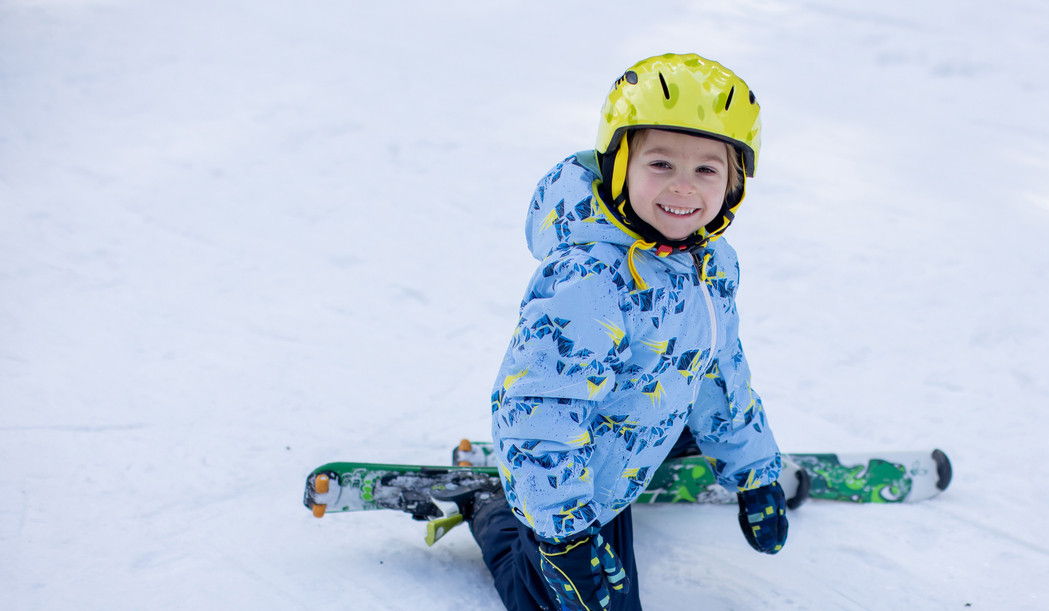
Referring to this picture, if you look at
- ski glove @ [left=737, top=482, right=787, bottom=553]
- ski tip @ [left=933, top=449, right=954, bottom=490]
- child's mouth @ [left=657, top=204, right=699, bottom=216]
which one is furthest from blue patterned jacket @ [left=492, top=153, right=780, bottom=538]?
ski tip @ [left=933, top=449, right=954, bottom=490]

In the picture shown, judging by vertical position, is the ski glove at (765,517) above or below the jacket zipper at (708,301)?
below

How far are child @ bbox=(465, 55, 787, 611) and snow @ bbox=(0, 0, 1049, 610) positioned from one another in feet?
2.05

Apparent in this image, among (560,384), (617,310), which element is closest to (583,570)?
(560,384)

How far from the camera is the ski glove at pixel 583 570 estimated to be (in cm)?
221

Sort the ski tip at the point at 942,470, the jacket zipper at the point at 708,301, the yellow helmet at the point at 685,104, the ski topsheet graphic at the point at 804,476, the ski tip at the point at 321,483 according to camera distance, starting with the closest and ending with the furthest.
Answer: the yellow helmet at the point at 685,104 < the jacket zipper at the point at 708,301 < the ski tip at the point at 321,483 < the ski topsheet graphic at the point at 804,476 < the ski tip at the point at 942,470

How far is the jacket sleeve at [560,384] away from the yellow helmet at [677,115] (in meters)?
0.21

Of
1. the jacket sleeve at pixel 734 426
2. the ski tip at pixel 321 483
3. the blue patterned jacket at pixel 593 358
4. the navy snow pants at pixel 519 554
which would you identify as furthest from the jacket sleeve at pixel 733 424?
the ski tip at pixel 321 483

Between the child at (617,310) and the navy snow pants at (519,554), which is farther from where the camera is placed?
the navy snow pants at (519,554)

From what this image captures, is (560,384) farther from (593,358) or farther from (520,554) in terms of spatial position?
(520,554)

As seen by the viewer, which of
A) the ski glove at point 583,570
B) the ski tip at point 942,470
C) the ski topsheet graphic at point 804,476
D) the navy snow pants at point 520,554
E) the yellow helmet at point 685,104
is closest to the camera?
the yellow helmet at point 685,104

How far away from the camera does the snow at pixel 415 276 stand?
9.43 ft

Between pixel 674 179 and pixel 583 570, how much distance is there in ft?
3.08

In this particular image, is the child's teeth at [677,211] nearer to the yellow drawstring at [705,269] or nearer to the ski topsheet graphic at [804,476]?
the yellow drawstring at [705,269]

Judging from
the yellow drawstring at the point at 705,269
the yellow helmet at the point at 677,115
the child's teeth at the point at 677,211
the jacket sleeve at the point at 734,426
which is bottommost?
the jacket sleeve at the point at 734,426
